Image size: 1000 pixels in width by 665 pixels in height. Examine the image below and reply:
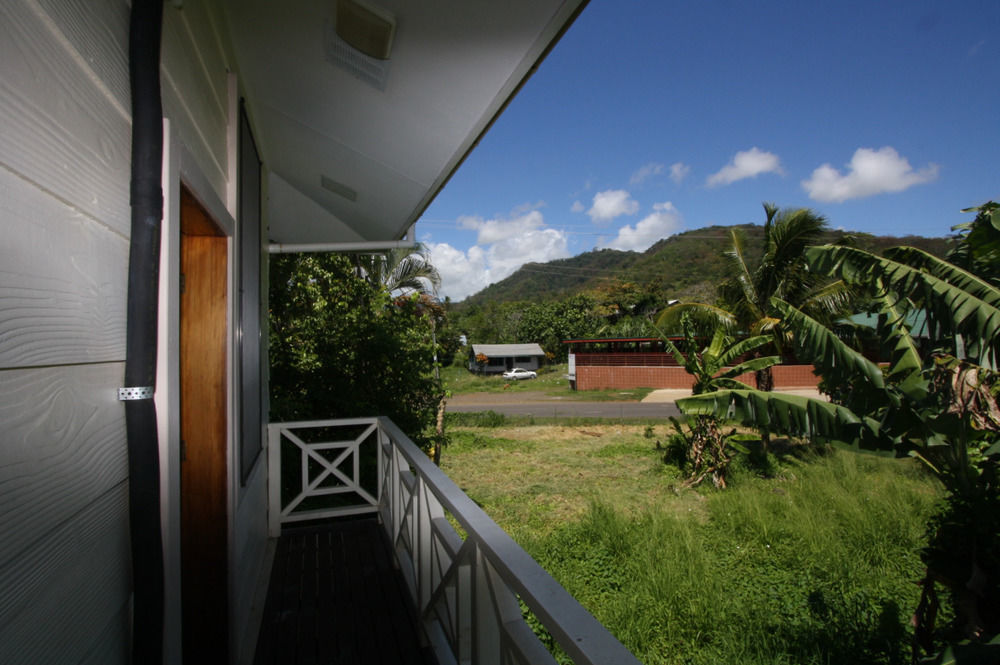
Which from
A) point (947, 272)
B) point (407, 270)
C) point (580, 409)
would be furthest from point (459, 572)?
point (580, 409)

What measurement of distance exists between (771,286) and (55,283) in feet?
45.4

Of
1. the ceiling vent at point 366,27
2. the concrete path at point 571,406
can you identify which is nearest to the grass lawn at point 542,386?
the concrete path at point 571,406

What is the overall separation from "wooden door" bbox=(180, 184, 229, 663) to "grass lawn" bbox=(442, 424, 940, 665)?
404 cm

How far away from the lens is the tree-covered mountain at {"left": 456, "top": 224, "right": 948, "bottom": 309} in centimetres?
5281

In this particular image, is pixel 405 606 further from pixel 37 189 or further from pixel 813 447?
pixel 813 447

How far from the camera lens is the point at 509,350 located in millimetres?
42219

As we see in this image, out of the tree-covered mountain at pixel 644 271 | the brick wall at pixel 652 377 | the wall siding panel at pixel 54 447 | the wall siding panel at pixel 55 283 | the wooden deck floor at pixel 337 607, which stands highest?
the tree-covered mountain at pixel 644 271

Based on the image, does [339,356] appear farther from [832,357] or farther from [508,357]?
[508,357]

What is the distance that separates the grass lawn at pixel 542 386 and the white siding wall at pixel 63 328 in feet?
71.5

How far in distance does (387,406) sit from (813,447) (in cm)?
1216

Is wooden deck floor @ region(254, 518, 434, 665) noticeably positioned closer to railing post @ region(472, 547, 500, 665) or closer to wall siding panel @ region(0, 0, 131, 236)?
railing post @ region(472, 547, 500, 665)

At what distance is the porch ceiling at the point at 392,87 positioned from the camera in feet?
5.27

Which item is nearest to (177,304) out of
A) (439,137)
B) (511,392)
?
(439,137)

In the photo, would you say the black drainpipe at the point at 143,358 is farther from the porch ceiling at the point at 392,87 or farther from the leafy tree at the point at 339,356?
the leafy tree at the point at 339,356
